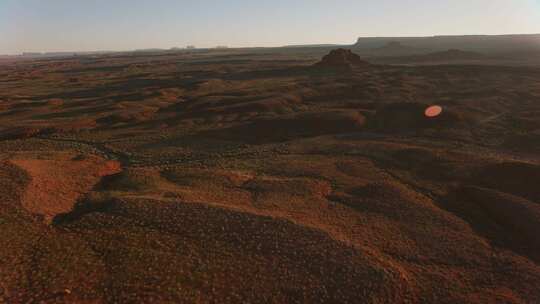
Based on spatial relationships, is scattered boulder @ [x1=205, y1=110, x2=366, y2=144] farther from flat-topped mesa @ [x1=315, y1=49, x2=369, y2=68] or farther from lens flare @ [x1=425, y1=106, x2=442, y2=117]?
flat-topped mesa @ [x1=315, y1=49, x2=369, y2=68]

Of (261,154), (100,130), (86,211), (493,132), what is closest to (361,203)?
(261,154)

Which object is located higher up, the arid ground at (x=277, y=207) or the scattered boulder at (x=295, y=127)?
the scattered boulder at (x=295, y=127)

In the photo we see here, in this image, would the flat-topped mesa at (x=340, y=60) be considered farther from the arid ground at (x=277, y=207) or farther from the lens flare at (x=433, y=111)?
the lens flare at (x=433, y=111)

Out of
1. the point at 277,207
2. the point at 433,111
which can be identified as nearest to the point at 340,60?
the point at 433,111

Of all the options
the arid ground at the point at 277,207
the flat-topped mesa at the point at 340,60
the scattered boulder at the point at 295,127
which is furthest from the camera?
the flat-topped mesa at the point at 340,60

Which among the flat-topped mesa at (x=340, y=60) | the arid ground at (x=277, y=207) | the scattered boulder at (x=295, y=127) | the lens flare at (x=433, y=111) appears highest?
the flat-topped mesa at (x=340, y=60)

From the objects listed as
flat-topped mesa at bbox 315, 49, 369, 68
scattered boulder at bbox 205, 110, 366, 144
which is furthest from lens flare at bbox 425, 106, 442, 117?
flat-topped mesa at bbox 315, 49, 369, 68

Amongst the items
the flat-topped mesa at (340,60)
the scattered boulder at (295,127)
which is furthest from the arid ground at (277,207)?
the flat-topped mesa at (340,60)

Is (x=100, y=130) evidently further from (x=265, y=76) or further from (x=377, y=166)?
(x=265, y=76)
